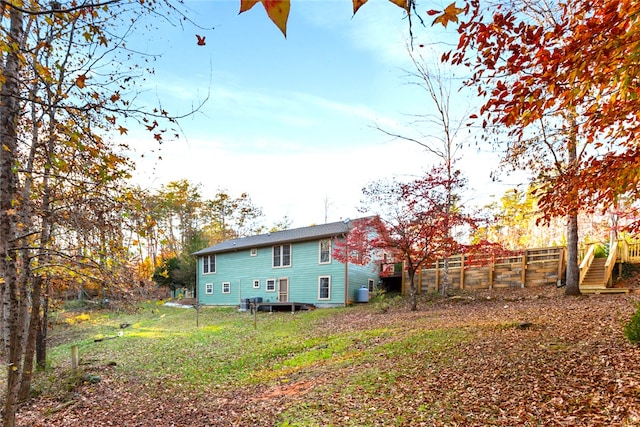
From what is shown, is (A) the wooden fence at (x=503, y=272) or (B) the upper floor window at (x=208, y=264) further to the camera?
(B) the upper floor window at (x=208, y=264)

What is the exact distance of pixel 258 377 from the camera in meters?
7.71

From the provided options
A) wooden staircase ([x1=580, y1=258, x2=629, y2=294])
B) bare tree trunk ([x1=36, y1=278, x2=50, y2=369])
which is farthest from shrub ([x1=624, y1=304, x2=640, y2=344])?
bare tree trunk ([x1=36, y1=278, x2=50, y2=369])

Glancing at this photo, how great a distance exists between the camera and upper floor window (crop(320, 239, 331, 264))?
19.4m

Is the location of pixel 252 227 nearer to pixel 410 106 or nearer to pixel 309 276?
pixel 309 276

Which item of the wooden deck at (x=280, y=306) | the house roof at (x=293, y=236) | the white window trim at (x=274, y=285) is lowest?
the wooden deck at (x=280, y=306)

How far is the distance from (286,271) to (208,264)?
751 centimetres

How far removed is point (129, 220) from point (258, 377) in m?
4.70

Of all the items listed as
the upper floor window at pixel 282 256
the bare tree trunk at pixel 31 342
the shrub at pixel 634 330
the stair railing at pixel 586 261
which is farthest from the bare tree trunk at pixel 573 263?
the bare tree trunk at pixel 31 342

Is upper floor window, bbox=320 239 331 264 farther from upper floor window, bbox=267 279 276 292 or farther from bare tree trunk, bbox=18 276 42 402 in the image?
bare tree trunk, bbox=18 276 42 402

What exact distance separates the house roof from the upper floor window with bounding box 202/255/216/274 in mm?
457

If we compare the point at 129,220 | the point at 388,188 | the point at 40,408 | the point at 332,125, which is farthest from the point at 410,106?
the point at 40,408

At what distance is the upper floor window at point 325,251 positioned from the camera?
19.4 meters

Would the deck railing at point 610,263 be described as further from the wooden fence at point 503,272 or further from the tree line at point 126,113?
the tree line at point 126,113

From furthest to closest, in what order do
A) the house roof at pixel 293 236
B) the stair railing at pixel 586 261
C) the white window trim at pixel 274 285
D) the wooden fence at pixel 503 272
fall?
1. the white window trim at pixel 274 285
2. the house roof at pixel 293 236
3. the wooden fence at pixel 503 272
4. the stair railing at pixel 586 261
